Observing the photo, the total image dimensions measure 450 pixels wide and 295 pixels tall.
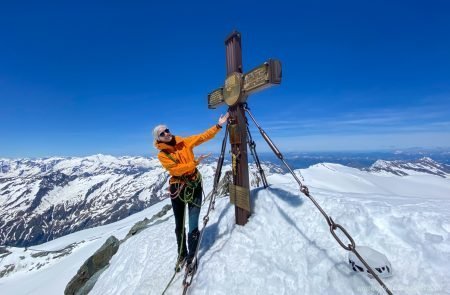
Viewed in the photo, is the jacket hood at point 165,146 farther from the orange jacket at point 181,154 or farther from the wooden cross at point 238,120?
the wooden cross at point 238,120

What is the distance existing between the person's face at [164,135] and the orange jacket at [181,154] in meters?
0.12

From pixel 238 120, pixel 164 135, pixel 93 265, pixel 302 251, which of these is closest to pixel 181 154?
pixel 164 135

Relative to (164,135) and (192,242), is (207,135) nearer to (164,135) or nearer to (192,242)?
(164,135)

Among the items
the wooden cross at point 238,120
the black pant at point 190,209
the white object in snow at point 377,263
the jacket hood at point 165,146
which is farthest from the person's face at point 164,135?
the white object in snow at point 377,263

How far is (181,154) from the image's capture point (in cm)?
762

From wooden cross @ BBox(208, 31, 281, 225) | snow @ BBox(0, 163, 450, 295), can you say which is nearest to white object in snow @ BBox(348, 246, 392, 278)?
snow @ BBox(0, 163, 450, 295)

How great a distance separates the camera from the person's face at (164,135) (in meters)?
7.46

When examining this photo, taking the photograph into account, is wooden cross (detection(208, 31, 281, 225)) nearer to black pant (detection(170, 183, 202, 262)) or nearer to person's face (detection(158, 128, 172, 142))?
black pant (detection(170, 183, 202, 262))

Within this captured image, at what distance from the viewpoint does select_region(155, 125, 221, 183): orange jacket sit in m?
7.43

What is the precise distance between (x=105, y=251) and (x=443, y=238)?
16.0m

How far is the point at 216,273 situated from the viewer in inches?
→ 283

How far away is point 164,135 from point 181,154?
2.20ft

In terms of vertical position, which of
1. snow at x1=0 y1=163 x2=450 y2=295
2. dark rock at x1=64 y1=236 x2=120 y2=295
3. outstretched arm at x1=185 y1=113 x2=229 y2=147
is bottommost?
dark rock at x1=64 y1=236 x2=120 y2=295

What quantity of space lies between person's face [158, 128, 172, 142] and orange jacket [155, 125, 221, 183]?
124 millimetres
